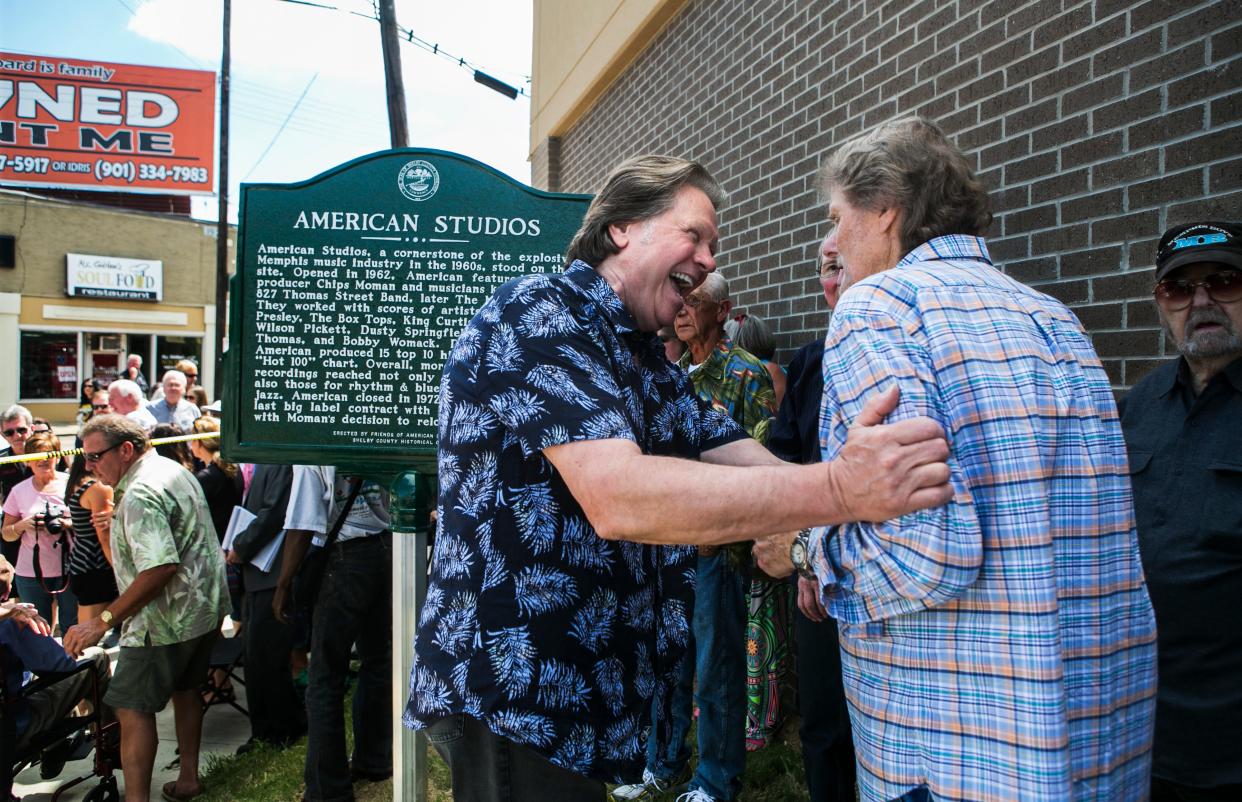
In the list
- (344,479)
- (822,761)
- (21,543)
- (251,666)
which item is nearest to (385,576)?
(344,479)

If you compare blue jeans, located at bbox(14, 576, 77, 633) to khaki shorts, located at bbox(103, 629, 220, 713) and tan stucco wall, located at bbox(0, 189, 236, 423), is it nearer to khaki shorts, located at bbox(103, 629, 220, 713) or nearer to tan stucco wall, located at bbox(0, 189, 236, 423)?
khaki shorts, located at bbox(103, 629, 220, 713)

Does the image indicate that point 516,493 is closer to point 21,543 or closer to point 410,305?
point 410,305

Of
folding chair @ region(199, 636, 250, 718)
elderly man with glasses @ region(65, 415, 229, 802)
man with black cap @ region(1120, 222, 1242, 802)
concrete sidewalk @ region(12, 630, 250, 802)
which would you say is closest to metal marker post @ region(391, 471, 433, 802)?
elderly man with glasses @ region(65, 415, 229, 802)

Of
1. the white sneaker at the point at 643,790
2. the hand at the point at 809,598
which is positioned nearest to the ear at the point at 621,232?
the hand at the point at 809,598

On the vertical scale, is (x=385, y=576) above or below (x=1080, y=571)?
below

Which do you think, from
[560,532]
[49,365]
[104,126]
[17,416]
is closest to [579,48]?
[17,416]

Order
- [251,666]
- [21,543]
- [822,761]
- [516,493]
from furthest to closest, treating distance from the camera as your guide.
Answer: [21,543], [251,666], [822,761], [516,493]

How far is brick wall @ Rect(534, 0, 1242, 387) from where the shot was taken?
2.62 metres

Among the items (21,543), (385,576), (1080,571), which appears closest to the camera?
(1080,571)

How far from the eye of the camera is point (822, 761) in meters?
3.30

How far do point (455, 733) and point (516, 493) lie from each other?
19.3 inches

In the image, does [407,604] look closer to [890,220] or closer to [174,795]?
[890,220]

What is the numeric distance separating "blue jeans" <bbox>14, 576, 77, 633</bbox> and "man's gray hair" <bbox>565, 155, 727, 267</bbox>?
6.45 m

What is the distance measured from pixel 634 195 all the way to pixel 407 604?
1.64 m
